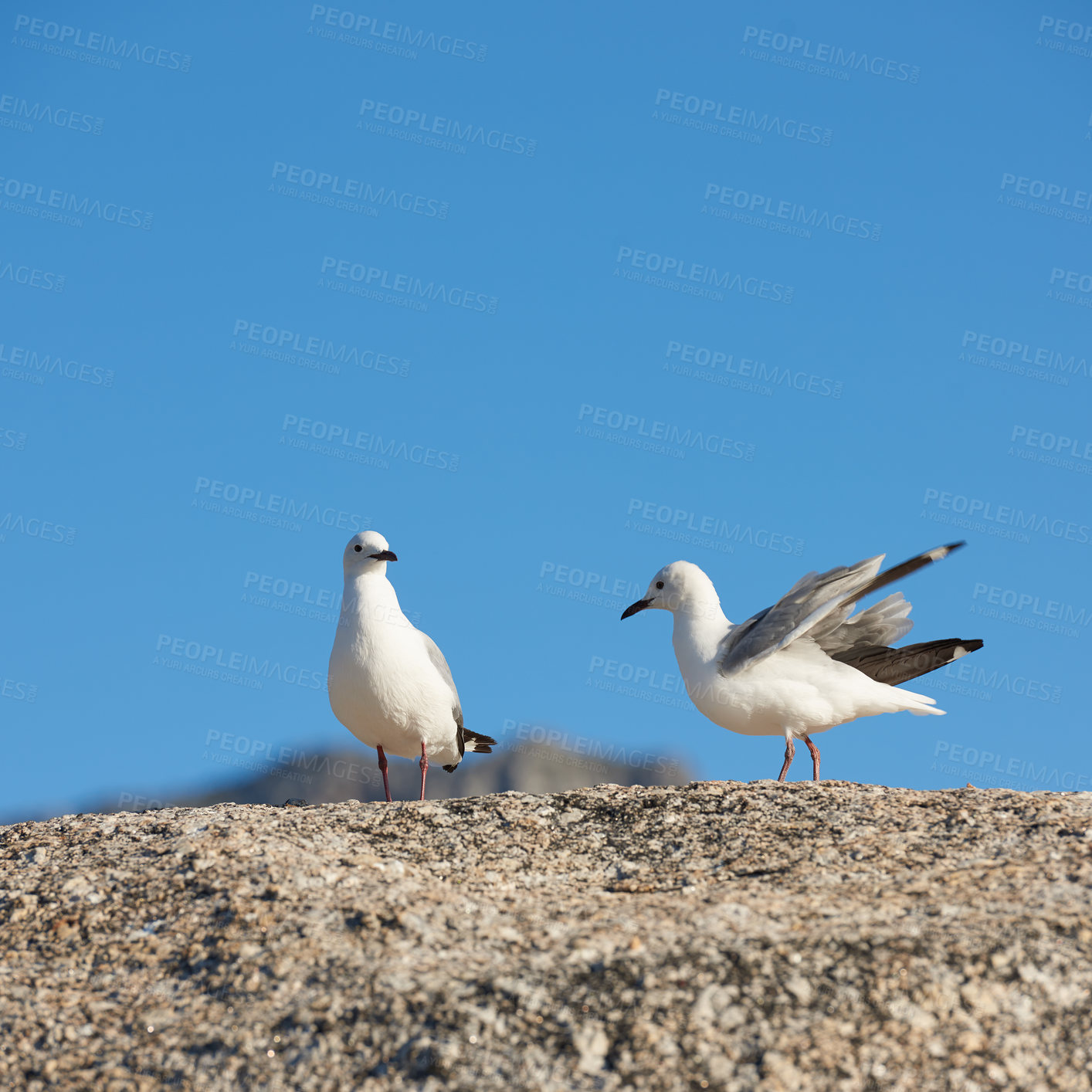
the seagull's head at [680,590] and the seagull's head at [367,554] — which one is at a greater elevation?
the seagull's head at [367,554]

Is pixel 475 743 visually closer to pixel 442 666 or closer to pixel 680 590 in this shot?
pixel 442 666

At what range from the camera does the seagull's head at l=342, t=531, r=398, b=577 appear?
1170 cm

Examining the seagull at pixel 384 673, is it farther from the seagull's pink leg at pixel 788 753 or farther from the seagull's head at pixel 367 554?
the seagull's pink leg at pixel 788 753

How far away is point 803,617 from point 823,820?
274cm

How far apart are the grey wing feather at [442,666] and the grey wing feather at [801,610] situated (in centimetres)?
316

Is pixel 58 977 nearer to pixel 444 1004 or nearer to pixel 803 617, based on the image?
pixel 444 1004

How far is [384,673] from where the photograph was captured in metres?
11.0

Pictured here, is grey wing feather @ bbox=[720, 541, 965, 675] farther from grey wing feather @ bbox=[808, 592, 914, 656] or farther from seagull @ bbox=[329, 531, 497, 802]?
seagull @ bbox=[329, 531, 497, 802]

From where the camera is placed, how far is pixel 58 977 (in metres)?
5.93

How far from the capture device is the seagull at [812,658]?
9984 mm

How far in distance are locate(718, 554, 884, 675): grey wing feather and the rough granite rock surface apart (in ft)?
8.06

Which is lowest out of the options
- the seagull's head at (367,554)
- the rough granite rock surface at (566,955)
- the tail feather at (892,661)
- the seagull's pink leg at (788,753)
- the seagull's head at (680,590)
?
the rough granite rock surface at (566,955)

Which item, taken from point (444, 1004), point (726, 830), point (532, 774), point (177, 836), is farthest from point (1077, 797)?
point (532, 774)

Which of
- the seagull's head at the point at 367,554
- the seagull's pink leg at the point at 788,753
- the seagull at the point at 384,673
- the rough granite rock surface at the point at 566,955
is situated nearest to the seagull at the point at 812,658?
the seagull's pink leg at the point at 788,753
